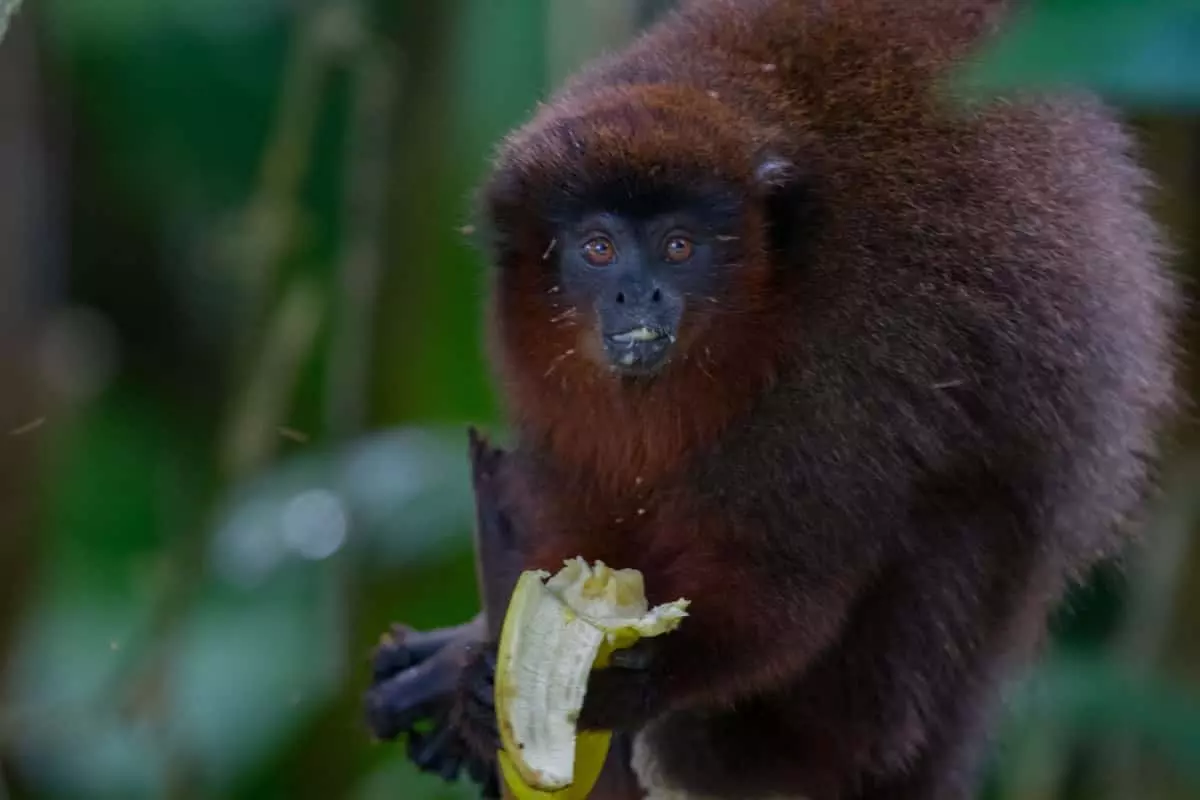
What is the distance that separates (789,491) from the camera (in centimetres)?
178

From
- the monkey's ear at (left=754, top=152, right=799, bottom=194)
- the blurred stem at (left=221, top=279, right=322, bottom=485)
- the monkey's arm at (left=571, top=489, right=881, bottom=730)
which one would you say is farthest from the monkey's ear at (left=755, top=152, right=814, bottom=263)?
the blurred stem at (left=221, top=279, right=322, bottom=485)

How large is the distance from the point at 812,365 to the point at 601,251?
0.28 meters

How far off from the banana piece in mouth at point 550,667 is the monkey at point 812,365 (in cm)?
15

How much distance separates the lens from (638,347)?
1.80 metres

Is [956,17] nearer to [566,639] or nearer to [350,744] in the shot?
[566,639]

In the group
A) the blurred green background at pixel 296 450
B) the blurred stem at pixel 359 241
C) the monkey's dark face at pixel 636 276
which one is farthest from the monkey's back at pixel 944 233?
the blurred stem at pixel 359 241

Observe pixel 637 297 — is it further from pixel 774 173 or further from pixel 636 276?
pixel 774 173

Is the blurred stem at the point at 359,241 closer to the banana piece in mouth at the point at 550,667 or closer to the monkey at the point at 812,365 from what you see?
the monkey at the point at 812,365

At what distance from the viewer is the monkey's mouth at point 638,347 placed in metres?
1.80

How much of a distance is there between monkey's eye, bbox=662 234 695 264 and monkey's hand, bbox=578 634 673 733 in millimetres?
436

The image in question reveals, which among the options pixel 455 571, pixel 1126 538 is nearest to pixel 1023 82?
pixel 1126 538

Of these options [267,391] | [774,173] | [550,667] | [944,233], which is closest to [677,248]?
[774,173]

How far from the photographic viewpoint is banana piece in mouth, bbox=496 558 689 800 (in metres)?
1.41

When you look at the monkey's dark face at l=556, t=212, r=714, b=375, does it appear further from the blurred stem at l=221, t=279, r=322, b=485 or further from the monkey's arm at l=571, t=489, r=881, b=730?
the blurred stem at l=221, t=279, r=322, b=485
